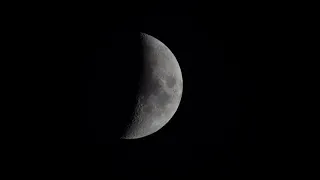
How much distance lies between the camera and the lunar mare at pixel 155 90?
4.99 metres

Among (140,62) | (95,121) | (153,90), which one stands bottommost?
(95,121)

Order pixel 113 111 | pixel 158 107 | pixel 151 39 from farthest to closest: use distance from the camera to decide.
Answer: pixel 151 39 < pixel 158 107 < pixel 113 111

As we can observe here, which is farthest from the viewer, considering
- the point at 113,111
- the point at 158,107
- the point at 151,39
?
the point at 151,39

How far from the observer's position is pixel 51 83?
4816 mm

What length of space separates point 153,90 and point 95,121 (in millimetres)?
961

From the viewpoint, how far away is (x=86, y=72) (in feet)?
15.7

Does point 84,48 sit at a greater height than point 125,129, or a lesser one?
greater

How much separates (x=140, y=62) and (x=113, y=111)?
2.69ft

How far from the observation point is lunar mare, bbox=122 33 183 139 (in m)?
4.99

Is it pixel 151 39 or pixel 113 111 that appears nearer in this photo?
pixel 113 111

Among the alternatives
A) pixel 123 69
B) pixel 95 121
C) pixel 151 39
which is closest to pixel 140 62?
pixel 123 69

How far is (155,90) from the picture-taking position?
197 inches

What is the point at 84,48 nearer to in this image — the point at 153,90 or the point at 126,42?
the point at 126,42

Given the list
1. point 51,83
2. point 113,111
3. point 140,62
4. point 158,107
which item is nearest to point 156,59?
point 140,62
